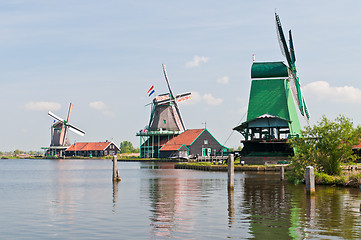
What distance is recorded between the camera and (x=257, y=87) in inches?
2391

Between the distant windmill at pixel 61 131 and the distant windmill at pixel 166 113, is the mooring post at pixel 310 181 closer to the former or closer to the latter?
the distant windmill at pixel 166 113

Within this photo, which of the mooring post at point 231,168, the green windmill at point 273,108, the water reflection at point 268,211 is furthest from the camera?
the green windmill at point 273,108

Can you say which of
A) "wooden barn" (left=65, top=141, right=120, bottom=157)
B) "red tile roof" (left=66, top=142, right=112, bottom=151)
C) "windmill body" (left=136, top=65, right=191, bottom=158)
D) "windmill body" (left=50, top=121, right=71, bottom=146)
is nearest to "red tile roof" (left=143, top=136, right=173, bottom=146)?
"windmill body" (left=136, top=65, right=191, bottom=158)

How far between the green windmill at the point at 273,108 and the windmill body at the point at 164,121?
4545 centimetres

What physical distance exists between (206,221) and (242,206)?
4841 millimetres

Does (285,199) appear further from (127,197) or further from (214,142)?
(214,142)

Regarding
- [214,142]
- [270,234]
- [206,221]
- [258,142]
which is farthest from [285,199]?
[214,142]

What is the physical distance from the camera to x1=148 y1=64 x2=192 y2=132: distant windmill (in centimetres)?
10475

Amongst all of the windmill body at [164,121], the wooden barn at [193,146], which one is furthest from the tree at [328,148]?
the windmill body at [164,121]

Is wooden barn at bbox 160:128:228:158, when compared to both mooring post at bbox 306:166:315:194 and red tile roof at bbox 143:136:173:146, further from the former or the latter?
mooring post at bbox 306:166:315:194

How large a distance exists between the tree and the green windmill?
21.6 meters

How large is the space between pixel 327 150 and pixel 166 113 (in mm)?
72844

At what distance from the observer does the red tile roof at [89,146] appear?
137 metres

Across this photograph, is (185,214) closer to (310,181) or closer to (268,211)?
(268,211)
